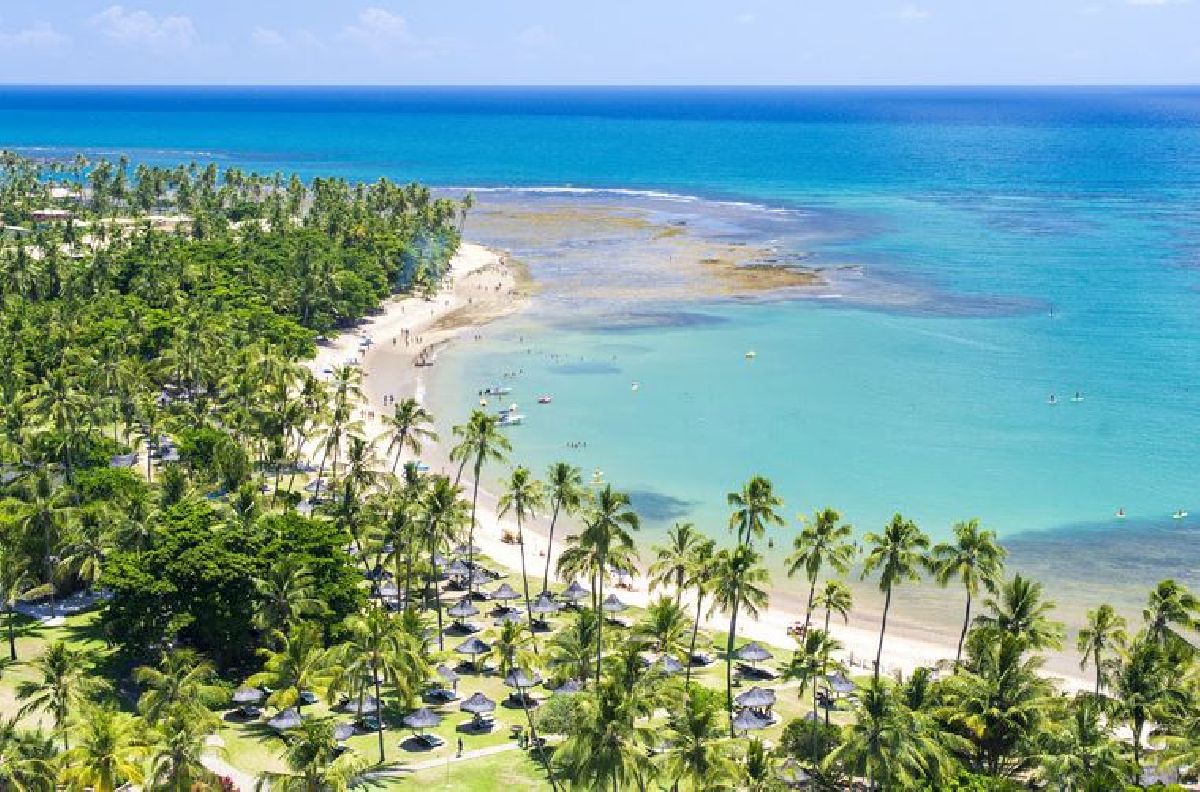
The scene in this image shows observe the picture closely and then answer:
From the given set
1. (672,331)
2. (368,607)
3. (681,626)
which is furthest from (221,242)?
(681,626)

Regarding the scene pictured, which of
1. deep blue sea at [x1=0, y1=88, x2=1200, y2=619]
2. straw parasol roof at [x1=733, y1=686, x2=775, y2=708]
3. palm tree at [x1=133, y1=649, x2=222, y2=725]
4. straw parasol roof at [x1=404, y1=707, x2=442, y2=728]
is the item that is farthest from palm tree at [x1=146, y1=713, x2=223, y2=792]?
deep blue sea at [x1=0, y1=88, x2=1200, y2=619]

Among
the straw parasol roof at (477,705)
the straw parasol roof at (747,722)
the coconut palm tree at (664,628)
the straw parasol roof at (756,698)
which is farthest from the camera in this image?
the straw parasol roof at (756,698)

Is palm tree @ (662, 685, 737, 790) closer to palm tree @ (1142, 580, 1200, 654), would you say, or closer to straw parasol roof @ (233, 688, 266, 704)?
palm tree @ (1142, 580, 1200, 654)

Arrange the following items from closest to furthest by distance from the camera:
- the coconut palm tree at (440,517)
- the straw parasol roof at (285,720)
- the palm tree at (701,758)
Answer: the palm tree at (701,758) < the straw parasol roof at (285,720) < the coconut palm tree at (440,517)

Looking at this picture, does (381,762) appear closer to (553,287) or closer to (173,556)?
(173,556)

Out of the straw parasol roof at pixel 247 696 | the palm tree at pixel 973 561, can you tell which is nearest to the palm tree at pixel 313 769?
the straw parasol roof at pixel 247 696

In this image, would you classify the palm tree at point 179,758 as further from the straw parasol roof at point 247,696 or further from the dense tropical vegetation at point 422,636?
the straw parasol roof at point 247,696
